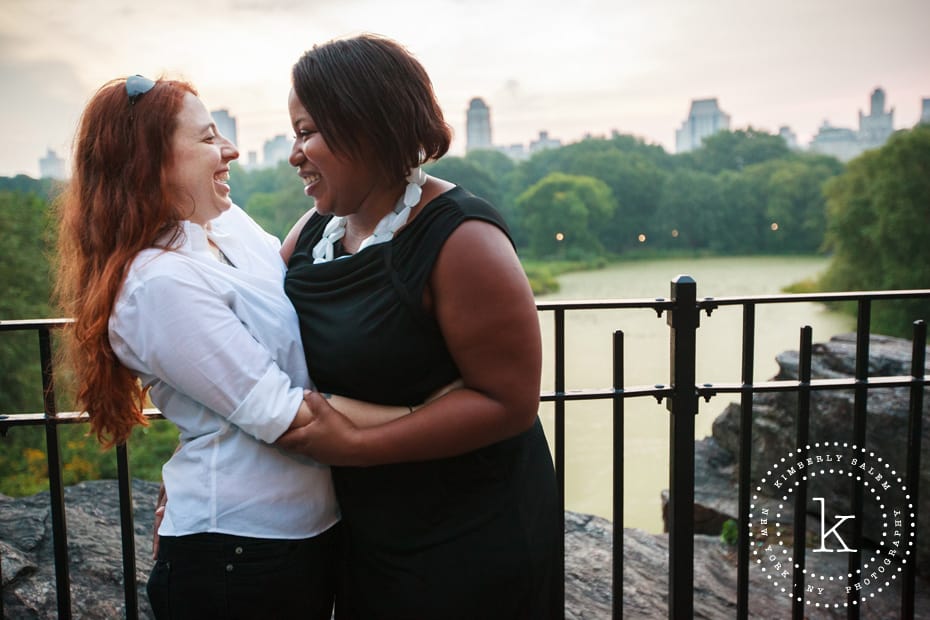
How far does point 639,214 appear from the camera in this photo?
40.9 meters

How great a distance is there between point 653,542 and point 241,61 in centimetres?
6194

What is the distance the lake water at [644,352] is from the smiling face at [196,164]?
871 cm

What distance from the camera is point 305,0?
176 ft

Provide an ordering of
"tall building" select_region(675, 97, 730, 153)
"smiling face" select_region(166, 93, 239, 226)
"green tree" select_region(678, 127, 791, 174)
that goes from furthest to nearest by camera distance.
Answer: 1. "tall building" select_region(675, 97, 730, 153)
2. "green tree" select_region(678, 127, 791, 174)
3. "smiling face" select_region(166, 93, 239, 226)

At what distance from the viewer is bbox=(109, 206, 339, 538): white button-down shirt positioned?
117 centimetres

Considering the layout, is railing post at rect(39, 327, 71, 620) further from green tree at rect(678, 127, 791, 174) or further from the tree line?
green tree at rect(678, 127, 791, 174)

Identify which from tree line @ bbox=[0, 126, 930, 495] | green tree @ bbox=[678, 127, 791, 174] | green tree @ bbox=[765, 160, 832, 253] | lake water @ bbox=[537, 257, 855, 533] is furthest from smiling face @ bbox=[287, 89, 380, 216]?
green tree @ bbox=[678, 127, 791, 174]

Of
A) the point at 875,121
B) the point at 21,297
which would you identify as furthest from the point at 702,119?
the point at 21,297

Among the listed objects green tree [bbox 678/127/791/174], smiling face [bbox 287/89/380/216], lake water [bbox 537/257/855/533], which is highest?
green tree [bbox 678/127/791/174]

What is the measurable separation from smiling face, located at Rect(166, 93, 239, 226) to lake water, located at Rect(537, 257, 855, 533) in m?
8.71

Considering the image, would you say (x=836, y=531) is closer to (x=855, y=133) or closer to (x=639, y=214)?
(x=639, y=214)

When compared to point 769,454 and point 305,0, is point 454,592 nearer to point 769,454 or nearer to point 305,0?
point 769,454

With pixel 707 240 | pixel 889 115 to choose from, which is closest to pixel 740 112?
pixel 889 115

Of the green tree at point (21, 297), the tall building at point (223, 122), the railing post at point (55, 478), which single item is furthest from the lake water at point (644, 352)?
the green tree at point (21, 297)
